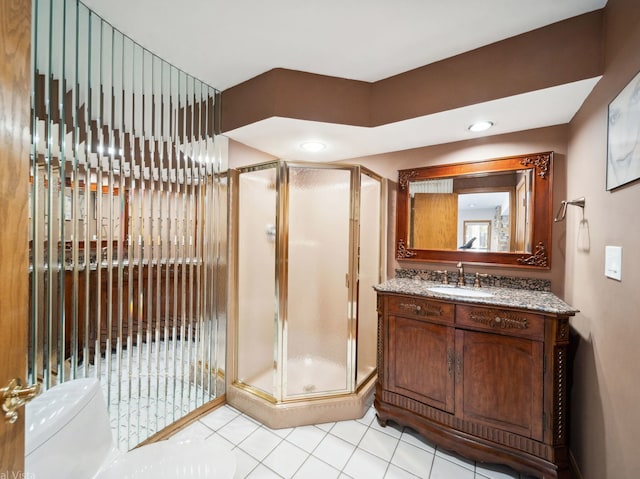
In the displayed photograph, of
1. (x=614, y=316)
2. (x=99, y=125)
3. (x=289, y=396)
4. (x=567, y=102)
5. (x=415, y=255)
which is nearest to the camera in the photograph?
(x=614, y=316)

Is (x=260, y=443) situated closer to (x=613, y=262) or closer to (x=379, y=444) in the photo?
(x=379, y=444)

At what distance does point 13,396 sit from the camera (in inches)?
25.8

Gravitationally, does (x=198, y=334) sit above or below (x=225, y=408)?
above

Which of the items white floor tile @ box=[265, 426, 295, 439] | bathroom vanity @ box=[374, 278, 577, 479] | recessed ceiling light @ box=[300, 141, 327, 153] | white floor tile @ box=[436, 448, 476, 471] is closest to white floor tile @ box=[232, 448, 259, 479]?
white floor tile @ box=[265, 426, 295, 439]

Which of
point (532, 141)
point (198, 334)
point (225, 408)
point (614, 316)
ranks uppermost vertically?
point (532, 141)

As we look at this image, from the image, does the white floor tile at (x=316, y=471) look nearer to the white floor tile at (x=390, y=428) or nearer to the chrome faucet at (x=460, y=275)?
the white floor tile at (x=390, y=428)

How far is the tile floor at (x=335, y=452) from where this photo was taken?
1.54 m

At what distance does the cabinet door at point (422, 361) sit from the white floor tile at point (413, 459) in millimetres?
299

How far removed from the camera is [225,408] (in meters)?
2.12

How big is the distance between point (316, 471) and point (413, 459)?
608 mm

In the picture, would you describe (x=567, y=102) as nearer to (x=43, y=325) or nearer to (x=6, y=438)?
(x=6, y=438)

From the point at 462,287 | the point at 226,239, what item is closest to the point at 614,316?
the point at 462,287

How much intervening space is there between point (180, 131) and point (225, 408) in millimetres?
2136

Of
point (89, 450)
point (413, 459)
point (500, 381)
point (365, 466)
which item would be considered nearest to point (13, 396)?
point (89, 450)
